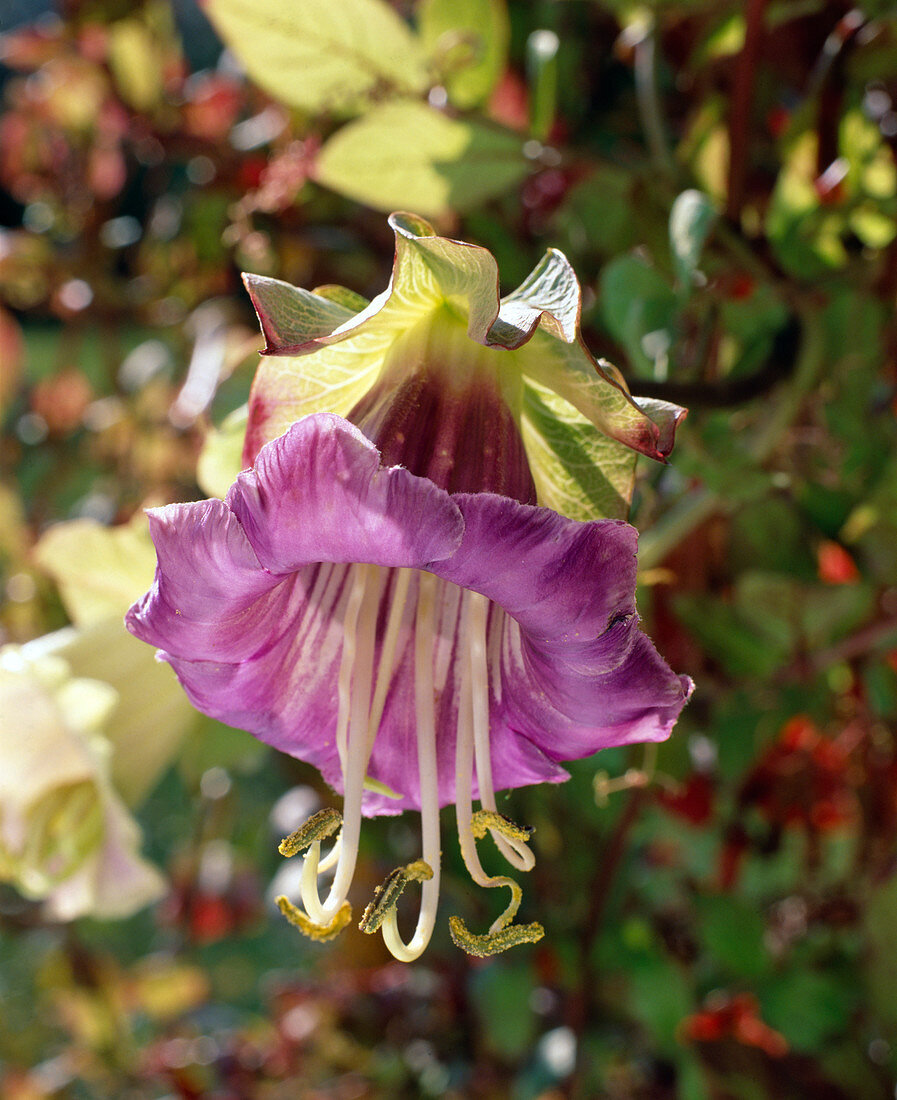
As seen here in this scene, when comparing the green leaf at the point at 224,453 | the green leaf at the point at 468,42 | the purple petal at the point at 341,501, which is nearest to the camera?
the purple petal at the point at 341,501

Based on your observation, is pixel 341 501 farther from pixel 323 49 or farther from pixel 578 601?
pixel 323 49

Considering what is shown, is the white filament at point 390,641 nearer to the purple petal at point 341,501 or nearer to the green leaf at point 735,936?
the purple petal at point 341,501

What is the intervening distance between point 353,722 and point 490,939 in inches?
3.2

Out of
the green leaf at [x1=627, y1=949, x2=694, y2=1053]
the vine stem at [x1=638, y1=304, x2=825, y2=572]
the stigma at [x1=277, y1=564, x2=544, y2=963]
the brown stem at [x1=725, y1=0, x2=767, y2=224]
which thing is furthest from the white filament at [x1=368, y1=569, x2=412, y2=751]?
the green leaf at [x1=627, y1=949, x2=694, y2=1053]

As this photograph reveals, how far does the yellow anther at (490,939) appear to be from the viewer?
0.30 m

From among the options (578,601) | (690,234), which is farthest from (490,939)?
(690,234)

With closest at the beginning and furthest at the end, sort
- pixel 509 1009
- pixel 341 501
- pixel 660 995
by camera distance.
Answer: pixel 341 501
pixel 660 995
pixel 509 1009

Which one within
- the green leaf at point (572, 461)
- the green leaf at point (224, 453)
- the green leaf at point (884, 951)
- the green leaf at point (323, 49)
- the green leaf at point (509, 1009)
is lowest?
the green leaf at point (509, 1009)

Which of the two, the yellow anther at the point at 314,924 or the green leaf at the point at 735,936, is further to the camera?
the green leaf at the point at 735,936

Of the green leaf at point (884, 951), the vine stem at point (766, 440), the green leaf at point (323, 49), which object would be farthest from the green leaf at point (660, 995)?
the green leaf at point (323, 49)

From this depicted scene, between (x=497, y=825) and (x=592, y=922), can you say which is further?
(x=592, y=922)

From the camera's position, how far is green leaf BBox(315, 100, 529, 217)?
1.41 ft

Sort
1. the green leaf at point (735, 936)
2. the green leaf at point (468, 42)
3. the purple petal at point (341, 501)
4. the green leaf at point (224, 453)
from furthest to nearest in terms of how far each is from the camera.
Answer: the green leaf at point (735, 936)
the green leaf at point (468, 42)
the green leaf at point (224, 453)
the purple petal at point (341, 501)

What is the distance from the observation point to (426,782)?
1.00ft
